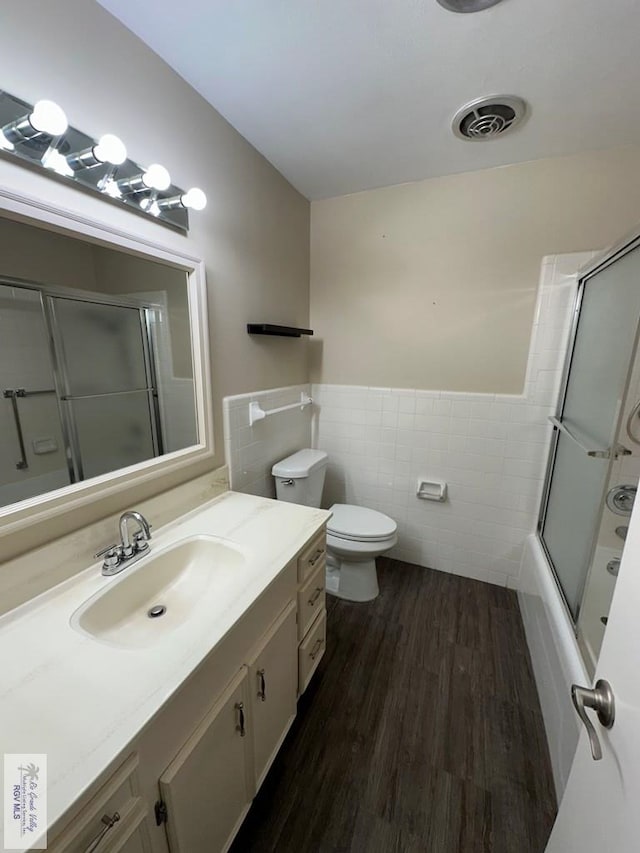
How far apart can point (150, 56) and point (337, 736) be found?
99.7 inches

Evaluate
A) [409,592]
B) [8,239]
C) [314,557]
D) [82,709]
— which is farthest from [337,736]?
[8,239]

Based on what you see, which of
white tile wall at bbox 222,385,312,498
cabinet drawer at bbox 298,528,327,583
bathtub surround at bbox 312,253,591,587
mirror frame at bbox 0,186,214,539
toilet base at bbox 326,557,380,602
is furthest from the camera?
toilet base at bbox 326,557,380,602

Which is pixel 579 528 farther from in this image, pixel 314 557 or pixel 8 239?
pixel 8 239

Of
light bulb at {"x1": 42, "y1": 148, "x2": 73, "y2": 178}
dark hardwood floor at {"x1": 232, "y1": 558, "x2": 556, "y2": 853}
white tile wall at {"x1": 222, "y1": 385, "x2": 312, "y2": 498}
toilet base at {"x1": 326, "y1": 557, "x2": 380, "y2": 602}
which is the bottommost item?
dark hardwood floor at {"x1": 232, "y1": 558, "x2": 556, "y2": 853}

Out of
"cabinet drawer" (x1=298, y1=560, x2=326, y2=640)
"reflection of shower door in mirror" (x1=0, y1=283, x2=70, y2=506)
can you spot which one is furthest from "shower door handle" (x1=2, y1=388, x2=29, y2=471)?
"cabinet drawer" (x1=298, y1=560, x2=326, y2=640)

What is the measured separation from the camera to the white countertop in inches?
22.7

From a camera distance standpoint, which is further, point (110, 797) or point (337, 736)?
point (337, 736)

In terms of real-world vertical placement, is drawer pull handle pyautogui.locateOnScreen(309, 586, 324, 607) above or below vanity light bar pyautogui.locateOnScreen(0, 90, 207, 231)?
below

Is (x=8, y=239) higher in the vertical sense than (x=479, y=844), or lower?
higher

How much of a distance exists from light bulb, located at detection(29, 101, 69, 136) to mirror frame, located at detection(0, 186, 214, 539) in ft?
0.52

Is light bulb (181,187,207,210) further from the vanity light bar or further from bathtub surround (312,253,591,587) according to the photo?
bathtub surround (312,253,591,587)

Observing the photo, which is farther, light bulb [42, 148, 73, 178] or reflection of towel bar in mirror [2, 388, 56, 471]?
reflection of towel bar in mirror [2, 388, 56, 471]

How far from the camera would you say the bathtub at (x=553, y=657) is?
1148 millimetres

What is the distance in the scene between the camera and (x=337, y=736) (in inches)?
53.1
